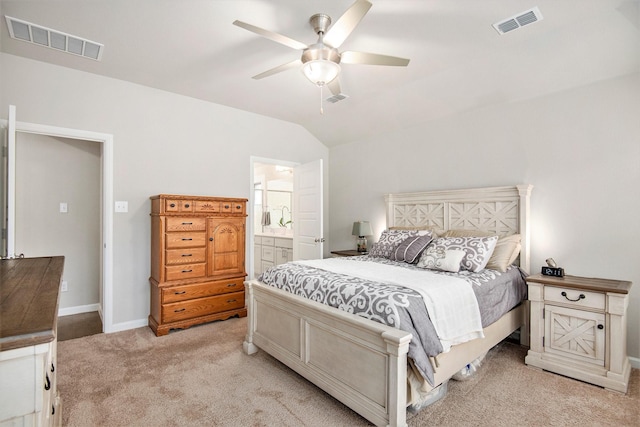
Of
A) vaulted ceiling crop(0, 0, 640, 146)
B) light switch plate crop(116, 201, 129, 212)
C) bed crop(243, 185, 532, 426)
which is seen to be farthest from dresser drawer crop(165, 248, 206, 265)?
vaulted ceiling crop(0, 0, 640, 146)

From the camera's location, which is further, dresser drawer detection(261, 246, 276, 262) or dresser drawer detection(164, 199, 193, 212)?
dresser drawer detection(261, 246, 276, 262)

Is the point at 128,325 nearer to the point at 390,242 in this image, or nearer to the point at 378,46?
the point at 390,242

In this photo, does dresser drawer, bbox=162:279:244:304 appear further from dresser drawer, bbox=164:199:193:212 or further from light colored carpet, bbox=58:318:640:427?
dresser drawer, bbox=164:199:193:212

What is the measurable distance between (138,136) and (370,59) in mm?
2798

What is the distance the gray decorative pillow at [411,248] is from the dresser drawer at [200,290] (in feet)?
6.34

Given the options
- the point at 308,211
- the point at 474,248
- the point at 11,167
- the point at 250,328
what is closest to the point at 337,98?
the point at 308,211

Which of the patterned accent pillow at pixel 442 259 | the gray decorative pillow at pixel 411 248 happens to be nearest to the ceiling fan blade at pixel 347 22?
the patterned accent pillow at pixel 442 259

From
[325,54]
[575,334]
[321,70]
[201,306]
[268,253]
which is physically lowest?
[201,306]

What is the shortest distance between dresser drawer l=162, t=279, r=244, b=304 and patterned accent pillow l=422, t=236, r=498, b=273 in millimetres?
2389

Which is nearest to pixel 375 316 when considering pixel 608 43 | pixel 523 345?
pixel 523 345

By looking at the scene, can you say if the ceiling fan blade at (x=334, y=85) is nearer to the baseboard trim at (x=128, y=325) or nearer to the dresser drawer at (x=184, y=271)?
the dresser drawer at (x=184, y=271)

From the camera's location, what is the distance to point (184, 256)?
360 cm

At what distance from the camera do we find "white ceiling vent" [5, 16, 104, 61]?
2562mm

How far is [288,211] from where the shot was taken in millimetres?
6988
